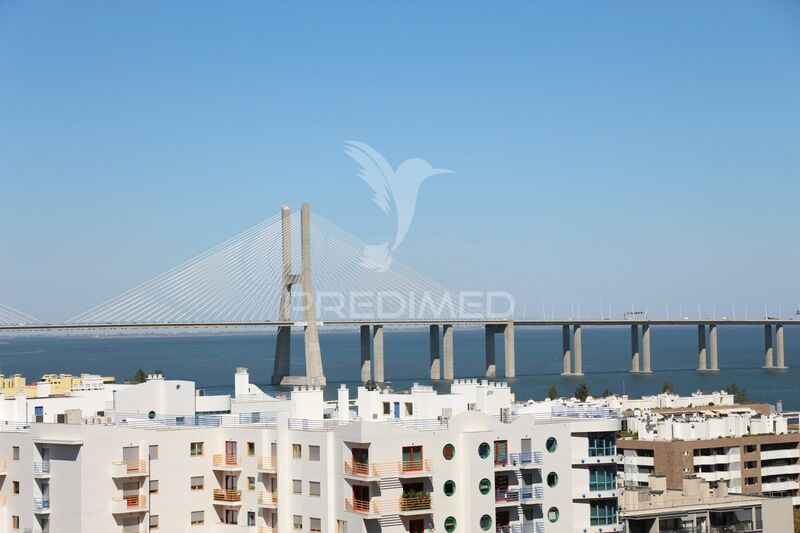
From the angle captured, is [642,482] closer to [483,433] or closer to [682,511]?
[682,511]

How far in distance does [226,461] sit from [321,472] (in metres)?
1.85

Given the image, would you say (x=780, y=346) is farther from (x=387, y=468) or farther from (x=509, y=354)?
(x=387, y=468)

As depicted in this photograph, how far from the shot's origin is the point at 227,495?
17.0 m

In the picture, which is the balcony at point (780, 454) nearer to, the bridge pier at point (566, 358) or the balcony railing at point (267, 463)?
the balcony railing at point (267, 463)

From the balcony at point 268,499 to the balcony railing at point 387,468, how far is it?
4.55ft

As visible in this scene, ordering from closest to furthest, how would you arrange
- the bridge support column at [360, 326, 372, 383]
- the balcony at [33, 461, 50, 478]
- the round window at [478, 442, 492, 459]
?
the round window at [478, 442, 492, 459] < the balcony at [33, 461, 50, 478] < the bridge support column at [360, 326, 372, 383]

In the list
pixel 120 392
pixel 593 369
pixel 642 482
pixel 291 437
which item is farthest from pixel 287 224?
pixel 291 437

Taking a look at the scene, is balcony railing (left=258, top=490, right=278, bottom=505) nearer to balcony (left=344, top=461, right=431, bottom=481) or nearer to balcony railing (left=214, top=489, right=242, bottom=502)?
balcony railing (left=214, top=489, right=242, bottom=502)

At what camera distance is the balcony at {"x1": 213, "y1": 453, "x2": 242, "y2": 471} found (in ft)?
55.7

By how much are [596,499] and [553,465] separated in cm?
102

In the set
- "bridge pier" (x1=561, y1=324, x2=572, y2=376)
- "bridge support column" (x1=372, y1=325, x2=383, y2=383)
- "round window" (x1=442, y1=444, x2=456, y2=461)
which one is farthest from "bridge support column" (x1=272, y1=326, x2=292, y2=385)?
"round window" (x1=442, y1=444, x2=456, y2=461)

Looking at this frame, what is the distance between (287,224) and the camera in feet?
218

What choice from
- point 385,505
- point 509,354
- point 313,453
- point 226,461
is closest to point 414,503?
point 385,505

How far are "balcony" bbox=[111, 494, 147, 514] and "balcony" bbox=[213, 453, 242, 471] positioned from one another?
1.04m
